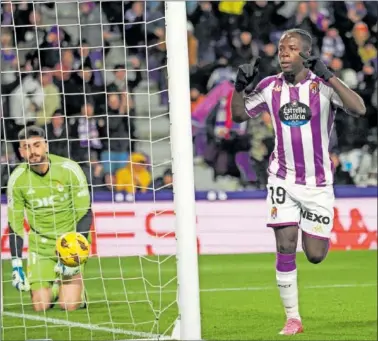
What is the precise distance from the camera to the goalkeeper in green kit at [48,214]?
28.5 feet

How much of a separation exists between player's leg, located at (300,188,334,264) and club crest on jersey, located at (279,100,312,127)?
17.8 inches

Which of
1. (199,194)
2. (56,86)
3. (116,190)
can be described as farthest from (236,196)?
(56,86)

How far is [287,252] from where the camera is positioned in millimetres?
7090

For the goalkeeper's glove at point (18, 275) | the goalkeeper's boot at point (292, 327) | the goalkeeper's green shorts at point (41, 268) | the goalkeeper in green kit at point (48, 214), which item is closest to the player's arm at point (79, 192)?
the goalkeeper in green kit at point (48, 214)

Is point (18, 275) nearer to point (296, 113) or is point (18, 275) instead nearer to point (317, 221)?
point (317, 221)

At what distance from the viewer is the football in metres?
8.12

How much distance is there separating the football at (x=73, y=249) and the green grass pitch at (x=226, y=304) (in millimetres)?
294

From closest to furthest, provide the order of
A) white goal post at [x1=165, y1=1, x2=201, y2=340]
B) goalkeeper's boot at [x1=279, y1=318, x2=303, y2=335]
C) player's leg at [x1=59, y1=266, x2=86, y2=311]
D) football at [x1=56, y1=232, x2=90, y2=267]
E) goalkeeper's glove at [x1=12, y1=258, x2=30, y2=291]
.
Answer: white goal post at [x1=165, y1=1, x2=201, y2=340]
goalkeeper's boot at [x1=279, y1=318, x2=303, y2=335]
football at [x1=56, y1=232, x2=90, y2=267]
goalkeeper's glove at [x1=12, y1=258, x2=30, y2=291]
player's leg at [x1=59, y1=266, x2=86, y2=311]

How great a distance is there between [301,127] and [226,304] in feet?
7.57

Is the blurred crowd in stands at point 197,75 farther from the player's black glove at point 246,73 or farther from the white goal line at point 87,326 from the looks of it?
the player's black glove at point 246,73

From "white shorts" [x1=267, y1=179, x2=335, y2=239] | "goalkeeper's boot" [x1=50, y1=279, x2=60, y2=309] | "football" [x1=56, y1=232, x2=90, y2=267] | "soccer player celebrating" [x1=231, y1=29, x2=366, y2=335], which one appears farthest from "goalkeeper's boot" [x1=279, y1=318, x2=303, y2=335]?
"goalkeeper's boot" [x1=50, y1=279, x2=60, y2=309]

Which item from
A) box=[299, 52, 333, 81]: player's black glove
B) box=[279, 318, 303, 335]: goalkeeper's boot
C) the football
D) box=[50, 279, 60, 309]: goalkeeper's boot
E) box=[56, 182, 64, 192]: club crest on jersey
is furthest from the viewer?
box=[50, 279, 60, 309]: goalkeeper's boot

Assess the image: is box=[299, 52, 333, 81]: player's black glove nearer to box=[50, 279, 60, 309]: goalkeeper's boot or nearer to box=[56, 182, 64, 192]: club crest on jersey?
box=[56, 182, 64, 192]: club crest on jersey

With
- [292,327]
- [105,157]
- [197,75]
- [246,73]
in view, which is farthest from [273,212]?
[197,75]
